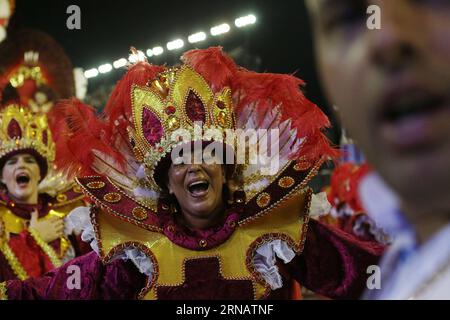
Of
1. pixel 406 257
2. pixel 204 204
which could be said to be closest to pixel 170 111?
pixel 204 204

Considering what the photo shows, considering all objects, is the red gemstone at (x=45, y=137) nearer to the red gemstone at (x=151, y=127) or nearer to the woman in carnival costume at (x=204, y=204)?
the woman in carnival costume at (x=204, y=204)

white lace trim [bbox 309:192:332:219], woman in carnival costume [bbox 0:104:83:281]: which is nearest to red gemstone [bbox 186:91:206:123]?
white lace trim [bbox 309:192:332:219]

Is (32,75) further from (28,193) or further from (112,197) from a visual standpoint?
(112,197)

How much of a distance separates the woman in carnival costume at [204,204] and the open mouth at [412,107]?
88cm

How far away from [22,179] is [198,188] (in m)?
1.26

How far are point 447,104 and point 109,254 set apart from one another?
113cm

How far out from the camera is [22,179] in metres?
2.38

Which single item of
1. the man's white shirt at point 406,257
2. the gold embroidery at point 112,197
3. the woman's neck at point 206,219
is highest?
the gold embroidery at point 112,197

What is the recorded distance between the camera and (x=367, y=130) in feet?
1.50

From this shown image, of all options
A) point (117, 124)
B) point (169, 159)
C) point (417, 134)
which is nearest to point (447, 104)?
point (417, 134)

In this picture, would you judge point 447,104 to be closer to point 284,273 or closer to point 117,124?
point 284,273

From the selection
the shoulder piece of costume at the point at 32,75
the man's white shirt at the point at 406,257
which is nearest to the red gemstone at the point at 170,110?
the man's white shirt at the point at 406,257

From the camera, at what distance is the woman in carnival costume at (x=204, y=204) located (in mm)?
1377

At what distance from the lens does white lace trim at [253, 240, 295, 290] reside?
54.6 inches
